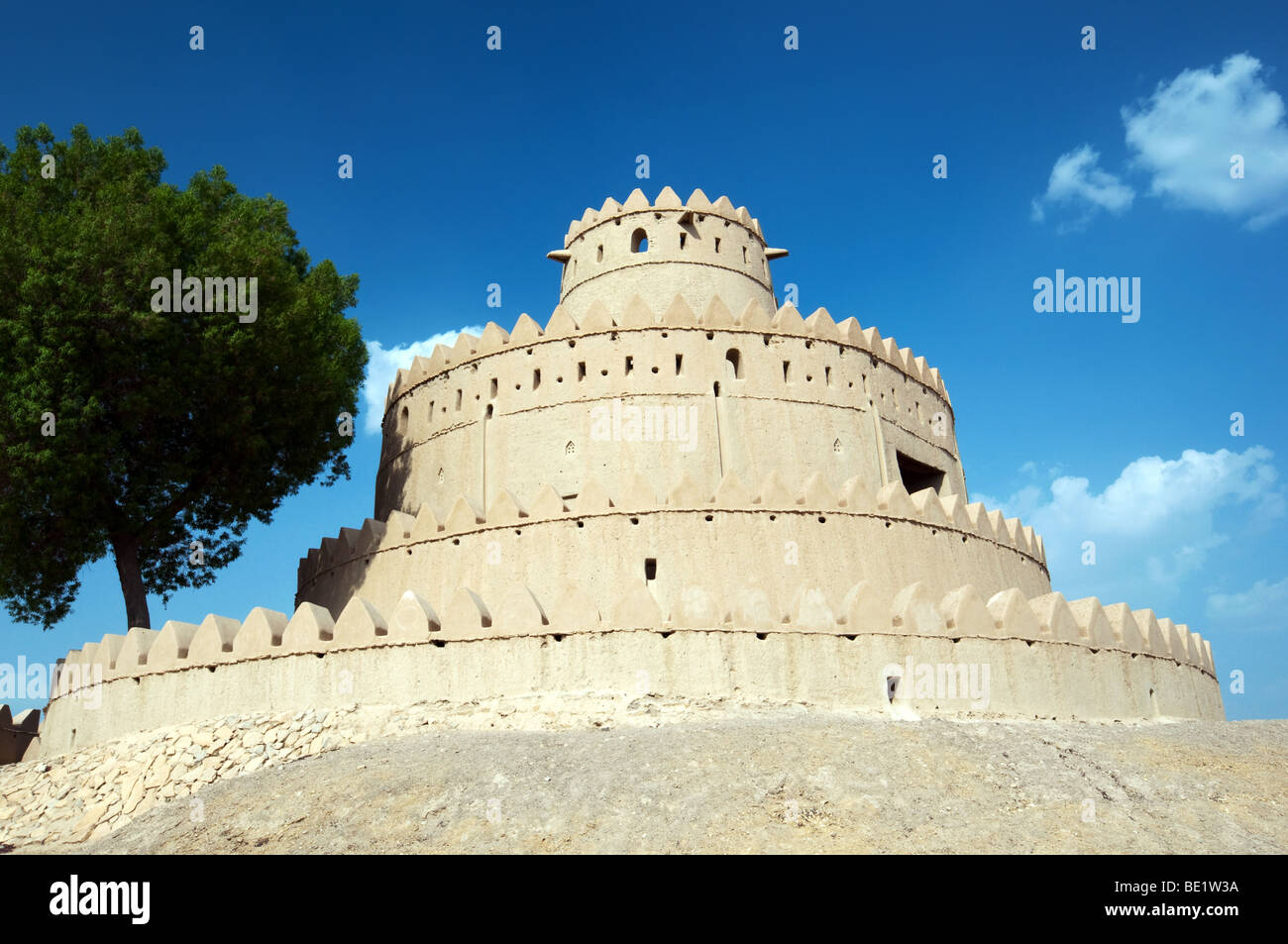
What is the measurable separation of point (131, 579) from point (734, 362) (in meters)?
13.3

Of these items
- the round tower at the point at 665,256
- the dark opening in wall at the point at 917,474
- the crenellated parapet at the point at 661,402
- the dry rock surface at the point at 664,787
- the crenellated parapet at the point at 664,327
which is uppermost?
the round tower at the point at 665,256

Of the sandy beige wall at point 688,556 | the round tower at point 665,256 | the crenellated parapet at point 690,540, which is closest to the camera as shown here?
the sandy beige wall at point 688,556

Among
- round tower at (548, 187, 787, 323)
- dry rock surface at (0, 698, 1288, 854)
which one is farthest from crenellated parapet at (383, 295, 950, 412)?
dry rock surface at (0, 698, 1288, 854)

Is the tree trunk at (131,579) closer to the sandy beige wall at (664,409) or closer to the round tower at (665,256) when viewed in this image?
the sandy beige wall at (664,409)

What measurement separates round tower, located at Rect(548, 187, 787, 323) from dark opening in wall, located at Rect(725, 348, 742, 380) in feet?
11.8

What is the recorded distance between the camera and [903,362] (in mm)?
24203

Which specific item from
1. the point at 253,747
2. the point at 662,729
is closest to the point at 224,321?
the point at 253,747

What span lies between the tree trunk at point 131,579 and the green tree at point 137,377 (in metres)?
0.03

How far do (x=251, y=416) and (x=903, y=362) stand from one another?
48.7ft

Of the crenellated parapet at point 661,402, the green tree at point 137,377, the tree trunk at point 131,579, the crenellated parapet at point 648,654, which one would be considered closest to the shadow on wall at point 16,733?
the green tree at point 137,377

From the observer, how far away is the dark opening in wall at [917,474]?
23.8m

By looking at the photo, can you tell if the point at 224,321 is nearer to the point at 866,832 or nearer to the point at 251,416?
the point at 251,416

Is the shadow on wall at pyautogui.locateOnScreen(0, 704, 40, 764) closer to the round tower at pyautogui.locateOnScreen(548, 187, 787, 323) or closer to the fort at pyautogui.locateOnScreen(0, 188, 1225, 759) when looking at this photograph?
the fort at pyautogui.locateOnScreen(0, 188, 1225, 759)
